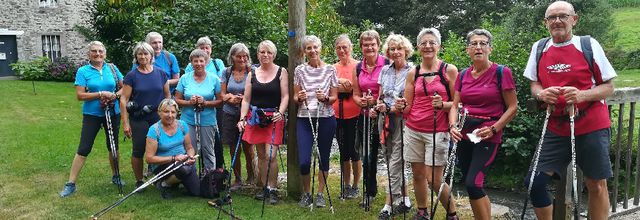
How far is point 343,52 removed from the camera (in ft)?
18.0

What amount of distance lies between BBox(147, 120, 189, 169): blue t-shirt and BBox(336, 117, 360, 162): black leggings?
1.62 m

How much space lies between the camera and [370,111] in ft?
16.7

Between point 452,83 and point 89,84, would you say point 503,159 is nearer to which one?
point 452,83

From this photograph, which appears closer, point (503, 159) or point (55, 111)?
point (503, 159)

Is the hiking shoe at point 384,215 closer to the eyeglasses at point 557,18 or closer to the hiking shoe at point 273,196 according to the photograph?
the hiking shoe at point 273,196

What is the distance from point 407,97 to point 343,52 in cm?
107

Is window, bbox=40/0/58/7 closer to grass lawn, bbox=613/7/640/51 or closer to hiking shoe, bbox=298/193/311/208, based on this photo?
grass lawn, bbox=613/7/640/51

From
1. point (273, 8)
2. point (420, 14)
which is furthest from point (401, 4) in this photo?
point (273, 8)

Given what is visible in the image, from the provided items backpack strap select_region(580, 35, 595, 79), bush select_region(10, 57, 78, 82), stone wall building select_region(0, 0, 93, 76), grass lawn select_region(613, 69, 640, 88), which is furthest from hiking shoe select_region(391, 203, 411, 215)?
stone wall building select_region(0, 0, 93, 76)

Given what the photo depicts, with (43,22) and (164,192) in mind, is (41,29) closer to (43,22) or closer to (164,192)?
(43,22)

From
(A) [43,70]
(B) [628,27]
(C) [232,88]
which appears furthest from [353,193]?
(A) [43,70]

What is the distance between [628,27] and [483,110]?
2242 centimetres

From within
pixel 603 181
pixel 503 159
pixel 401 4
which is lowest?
pixel 503 159

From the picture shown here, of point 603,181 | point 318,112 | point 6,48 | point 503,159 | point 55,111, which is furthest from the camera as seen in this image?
point 6,48
